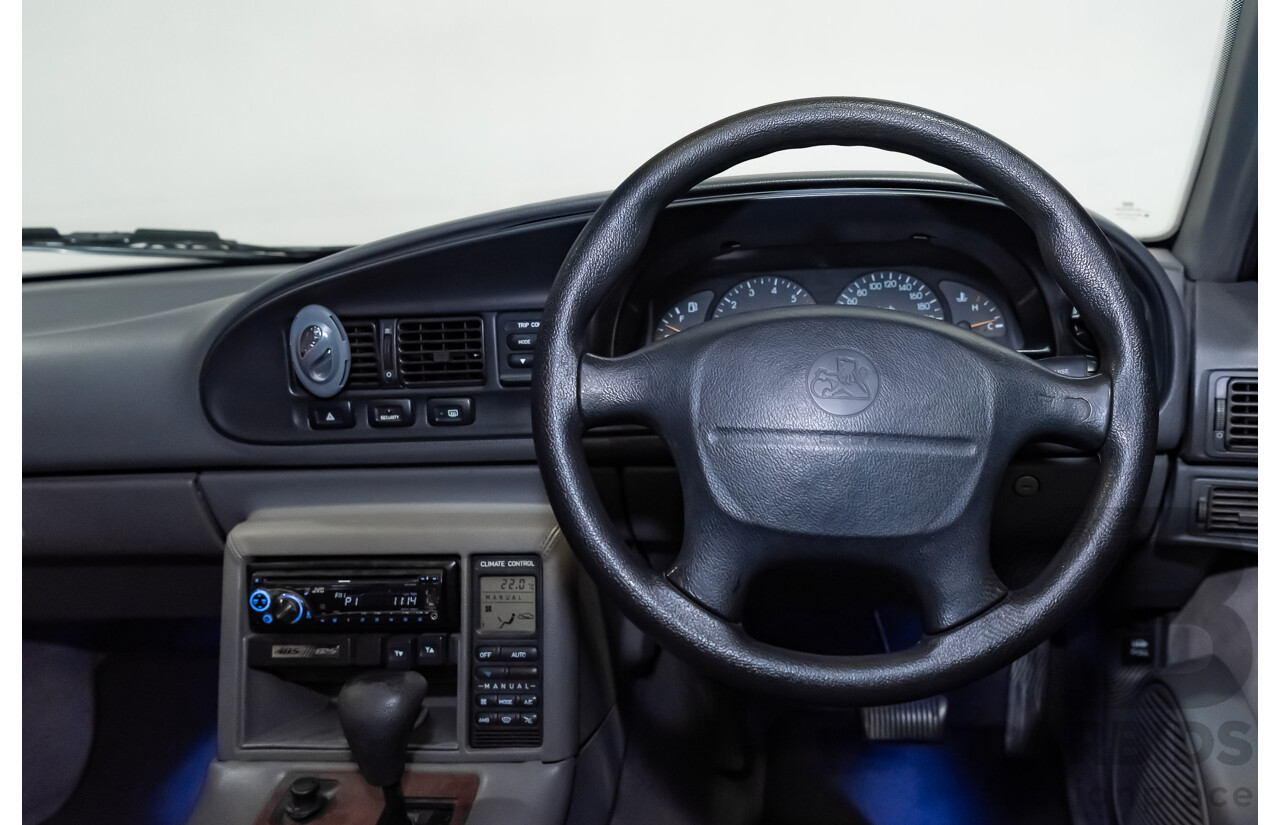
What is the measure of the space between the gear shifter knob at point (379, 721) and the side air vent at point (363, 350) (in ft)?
1.37

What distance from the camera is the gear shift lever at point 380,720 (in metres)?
1.00

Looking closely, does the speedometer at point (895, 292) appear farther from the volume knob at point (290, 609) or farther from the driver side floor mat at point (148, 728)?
the driver side floor mat at point (148, 728)

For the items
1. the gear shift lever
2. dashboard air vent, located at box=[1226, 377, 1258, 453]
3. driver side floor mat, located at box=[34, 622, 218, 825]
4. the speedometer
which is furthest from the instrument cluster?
driver side floor mat, located at box=[34, 622, 218, 825]

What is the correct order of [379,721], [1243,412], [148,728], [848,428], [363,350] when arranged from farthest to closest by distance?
1. [148,728]
2. [363,350]
3. [1243,412]
4. [379,721]
5. [848,428]

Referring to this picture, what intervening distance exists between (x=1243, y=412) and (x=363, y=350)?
3.64 feet

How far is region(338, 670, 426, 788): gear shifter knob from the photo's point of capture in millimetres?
995

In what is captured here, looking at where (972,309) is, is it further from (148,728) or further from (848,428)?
(148,728)

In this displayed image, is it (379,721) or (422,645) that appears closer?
(379,721)

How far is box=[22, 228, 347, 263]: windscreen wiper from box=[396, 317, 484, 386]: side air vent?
333mm

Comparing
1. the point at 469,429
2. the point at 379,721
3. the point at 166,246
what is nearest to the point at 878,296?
the point at 469,429

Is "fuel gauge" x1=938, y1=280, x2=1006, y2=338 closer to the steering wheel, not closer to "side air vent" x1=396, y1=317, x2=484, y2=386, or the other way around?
the steering wheel

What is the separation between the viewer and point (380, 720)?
996mm

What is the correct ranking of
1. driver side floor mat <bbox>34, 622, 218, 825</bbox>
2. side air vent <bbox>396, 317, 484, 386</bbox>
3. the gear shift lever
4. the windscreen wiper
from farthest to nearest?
driver side floor mat <bbox>34, 622, 218, 825</bbox>
the windscreen wiper
side air vent <bbox>396, 317, 484, 386</bbox>
the gear shift lever

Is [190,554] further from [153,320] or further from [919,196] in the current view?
[919,196]
